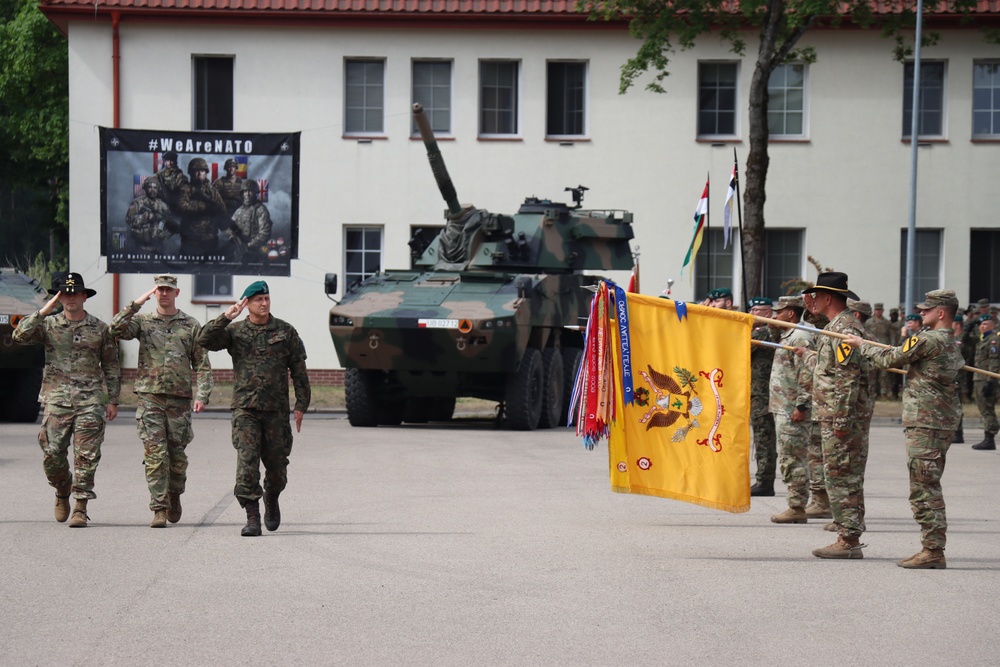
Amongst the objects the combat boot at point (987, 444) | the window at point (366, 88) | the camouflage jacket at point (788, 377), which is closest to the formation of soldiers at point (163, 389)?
the camouflage jacket at point (788, 377)

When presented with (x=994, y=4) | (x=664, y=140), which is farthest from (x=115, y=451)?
(x=994, y=4)

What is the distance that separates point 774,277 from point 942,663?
23.2 metres

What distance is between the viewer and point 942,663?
21.2ft

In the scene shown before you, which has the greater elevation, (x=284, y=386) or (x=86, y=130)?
(x=86, y=130)

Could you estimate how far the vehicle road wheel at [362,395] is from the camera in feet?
64.6

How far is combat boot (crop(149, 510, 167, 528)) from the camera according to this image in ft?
33.8

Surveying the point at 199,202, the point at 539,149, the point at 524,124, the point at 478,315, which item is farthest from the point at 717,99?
the point at 478,315

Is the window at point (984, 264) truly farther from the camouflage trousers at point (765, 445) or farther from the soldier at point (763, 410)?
the camouflage trousers at point (765, 445)

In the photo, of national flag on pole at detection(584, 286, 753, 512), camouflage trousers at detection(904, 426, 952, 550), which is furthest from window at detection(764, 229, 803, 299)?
camouflage trousers at detection(904, 426, 952, 550)

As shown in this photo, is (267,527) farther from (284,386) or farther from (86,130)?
(86,130)

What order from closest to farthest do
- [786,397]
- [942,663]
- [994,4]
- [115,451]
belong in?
[942,663]
[786,397]
[115,451]
[994,4]

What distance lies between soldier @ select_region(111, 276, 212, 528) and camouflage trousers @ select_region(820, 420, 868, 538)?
13.4 feet

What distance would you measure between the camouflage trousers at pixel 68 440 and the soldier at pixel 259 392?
44.1 inches

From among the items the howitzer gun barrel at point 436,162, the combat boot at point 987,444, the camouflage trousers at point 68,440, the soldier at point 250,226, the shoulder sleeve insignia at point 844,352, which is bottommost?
the combat boot at point 987,444
